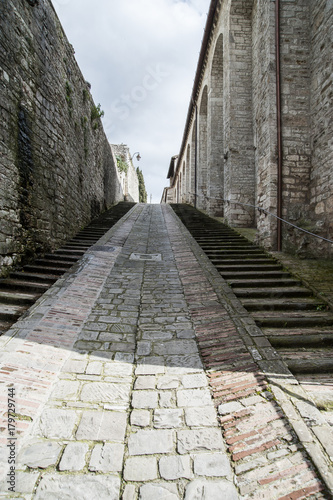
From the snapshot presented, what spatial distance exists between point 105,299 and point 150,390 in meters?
1.76

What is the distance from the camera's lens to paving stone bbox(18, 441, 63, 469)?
5.00 feet

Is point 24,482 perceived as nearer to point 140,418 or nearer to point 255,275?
point 140,418

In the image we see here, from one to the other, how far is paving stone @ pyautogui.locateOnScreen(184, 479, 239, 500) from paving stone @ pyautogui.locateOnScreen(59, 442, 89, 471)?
61cm

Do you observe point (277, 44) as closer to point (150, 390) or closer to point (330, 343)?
point (330, 343)

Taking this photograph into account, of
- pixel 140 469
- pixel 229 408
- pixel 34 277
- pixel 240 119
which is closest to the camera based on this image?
pixel 140 469

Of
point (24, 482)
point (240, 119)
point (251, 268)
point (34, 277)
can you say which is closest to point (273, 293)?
point (251, 268)

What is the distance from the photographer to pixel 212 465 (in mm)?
1547

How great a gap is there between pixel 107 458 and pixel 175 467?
1.31 ft

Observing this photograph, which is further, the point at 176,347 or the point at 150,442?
the point at 176,347

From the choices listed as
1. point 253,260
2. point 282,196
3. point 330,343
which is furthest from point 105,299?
point 282,196

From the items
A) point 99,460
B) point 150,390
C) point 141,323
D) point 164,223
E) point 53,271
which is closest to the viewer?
point 99,460

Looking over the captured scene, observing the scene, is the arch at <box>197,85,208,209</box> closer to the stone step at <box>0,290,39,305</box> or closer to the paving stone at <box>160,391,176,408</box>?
Result: the stone step at <box>0,290,39,305</box>

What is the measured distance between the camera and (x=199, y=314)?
329 cm

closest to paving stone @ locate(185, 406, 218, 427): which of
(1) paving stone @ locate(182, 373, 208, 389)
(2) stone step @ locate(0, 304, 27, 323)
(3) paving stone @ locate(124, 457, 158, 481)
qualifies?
(1) paving stone @ locate(182, 373, 208, 389)
